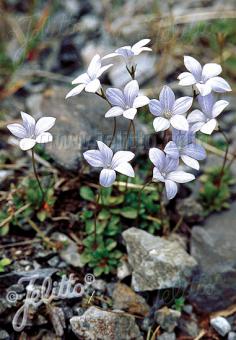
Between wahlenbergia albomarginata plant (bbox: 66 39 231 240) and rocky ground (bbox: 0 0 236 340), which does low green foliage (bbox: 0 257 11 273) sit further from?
wahlenbergia albomarginata plant (bbox: 66 39 231 240)

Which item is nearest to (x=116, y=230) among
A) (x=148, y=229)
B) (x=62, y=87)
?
(x=148, y=229)

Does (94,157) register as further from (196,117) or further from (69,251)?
(69,251)

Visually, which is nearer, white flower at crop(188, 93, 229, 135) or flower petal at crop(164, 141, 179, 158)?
flower petal at crop(164, 141, 179, 158)

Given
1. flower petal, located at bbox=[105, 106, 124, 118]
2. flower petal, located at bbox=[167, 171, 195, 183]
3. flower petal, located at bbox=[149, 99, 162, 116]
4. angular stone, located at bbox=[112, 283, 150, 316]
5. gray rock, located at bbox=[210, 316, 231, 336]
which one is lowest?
gray rock, located at bbox=[210, 316, 231, 336]

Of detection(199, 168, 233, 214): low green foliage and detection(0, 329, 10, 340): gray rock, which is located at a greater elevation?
detection(199, 168, 233, 214): low green foliage

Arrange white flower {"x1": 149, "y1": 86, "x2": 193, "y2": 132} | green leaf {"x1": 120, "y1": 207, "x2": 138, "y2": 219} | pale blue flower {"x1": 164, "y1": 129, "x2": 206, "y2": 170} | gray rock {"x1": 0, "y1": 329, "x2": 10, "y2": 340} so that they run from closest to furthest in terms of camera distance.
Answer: white flower {"x1": 149, "y1": 86, "x2": 193, "y2": 132}
pale blue flower {"x1": 164, "y1": 129, "x2": 206, "y2": 170}
gray rock {"x1": 0, "y1": 329, "x2": 10, "y2": 340}
green leaf {"x1": 120, "y1": 207, "x2": 138, "y2": 219}

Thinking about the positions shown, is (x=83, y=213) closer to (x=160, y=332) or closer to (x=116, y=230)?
(x=116, y=230)

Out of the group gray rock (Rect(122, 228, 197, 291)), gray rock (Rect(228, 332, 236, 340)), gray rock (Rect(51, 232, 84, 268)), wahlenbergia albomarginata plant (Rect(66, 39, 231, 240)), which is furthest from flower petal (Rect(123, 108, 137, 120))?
gray rock (Rect(228, 332, 236, 340))
